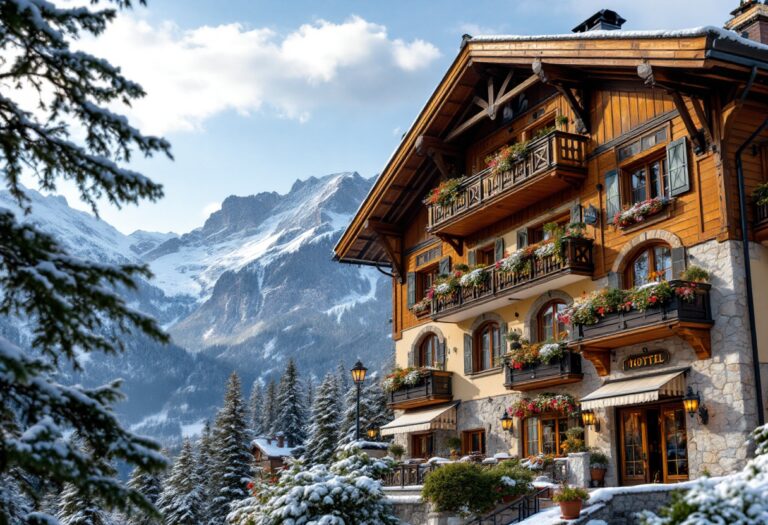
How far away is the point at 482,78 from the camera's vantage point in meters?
27.6

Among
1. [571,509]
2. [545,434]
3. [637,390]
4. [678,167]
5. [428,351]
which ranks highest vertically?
[678,167]

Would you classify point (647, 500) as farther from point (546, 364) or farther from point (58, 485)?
point (58, 485)

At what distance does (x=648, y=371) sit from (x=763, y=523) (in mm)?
12373

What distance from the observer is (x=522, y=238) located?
2623 centimetres

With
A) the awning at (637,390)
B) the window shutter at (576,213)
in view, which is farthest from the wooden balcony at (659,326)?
the window shutter at (576,213)

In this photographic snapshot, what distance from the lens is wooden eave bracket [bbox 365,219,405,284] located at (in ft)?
109

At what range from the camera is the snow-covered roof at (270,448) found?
64.1 metres

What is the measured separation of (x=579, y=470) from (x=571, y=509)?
3147mm

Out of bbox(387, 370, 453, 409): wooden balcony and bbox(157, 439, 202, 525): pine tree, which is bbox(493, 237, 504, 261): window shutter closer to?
bbox(387, 370, 453, 409): wooden balcony

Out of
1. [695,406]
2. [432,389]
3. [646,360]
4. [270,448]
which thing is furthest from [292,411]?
[695,406]

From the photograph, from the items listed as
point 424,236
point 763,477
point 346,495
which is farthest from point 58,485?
point 424,236

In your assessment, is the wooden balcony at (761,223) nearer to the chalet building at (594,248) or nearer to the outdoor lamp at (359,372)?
the chalet building at (594,248)

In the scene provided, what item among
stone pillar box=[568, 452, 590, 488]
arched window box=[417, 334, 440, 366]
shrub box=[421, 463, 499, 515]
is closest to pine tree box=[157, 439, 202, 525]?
arched window box=[417, 334, 440, 366]

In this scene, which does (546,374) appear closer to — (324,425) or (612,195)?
(612,195)
